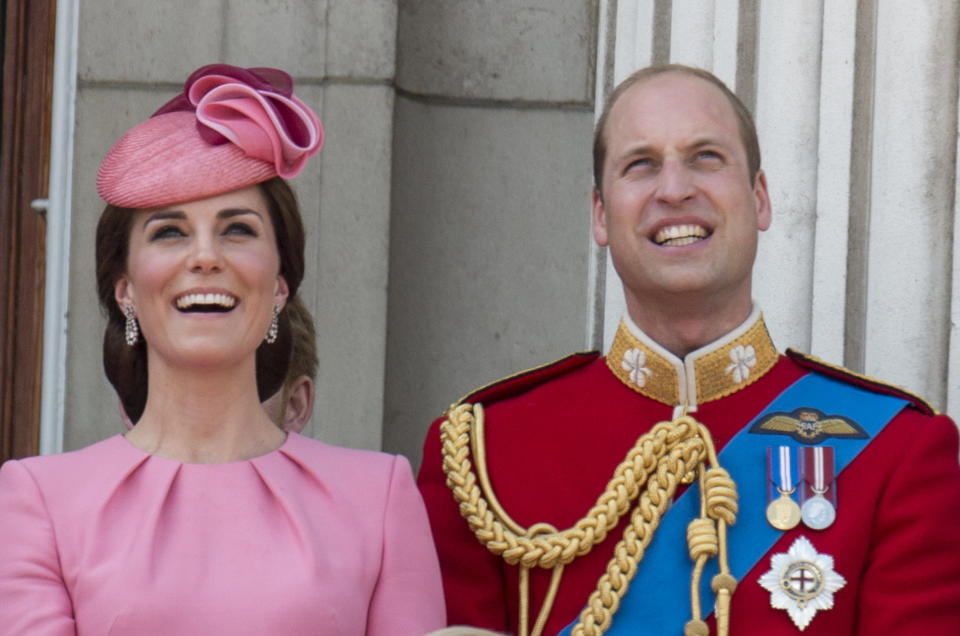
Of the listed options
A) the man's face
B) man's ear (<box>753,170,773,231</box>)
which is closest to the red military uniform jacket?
the man's face

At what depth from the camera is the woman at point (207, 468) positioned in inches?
93.7

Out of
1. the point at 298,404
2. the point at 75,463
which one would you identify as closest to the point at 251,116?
the point at 75,463

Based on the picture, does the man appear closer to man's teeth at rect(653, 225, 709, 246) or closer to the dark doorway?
man's teeth at rect(653, 225, 709, 246)

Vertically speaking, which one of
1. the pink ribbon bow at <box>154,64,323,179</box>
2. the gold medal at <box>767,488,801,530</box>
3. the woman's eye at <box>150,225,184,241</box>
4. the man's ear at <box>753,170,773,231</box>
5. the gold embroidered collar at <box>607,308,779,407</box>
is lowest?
the gold medal at <box>767,488,801,530</box>

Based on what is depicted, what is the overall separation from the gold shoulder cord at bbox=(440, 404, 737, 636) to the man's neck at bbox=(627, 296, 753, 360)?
13 centimetres

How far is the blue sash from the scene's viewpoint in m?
2.60

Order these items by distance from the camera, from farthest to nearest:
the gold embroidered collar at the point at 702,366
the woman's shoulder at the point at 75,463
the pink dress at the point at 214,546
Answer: the gold embroidered collar at the point at 702,366, the woman's shoulder at the point at 75,463, the pink dress at the point at 214,546

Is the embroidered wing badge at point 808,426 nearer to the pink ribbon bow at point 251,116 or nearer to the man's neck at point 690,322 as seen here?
the man's neck at point 690,322

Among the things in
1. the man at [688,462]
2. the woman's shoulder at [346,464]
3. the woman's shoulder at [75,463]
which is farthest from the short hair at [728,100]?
the woman's shoulder at [75,463]

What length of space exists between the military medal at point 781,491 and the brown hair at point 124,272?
772 mm

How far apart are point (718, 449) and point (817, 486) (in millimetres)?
169

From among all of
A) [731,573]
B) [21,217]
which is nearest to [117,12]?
[21,217]

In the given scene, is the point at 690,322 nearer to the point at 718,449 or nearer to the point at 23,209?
the point at 718,449

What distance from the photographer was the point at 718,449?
2.74 m
